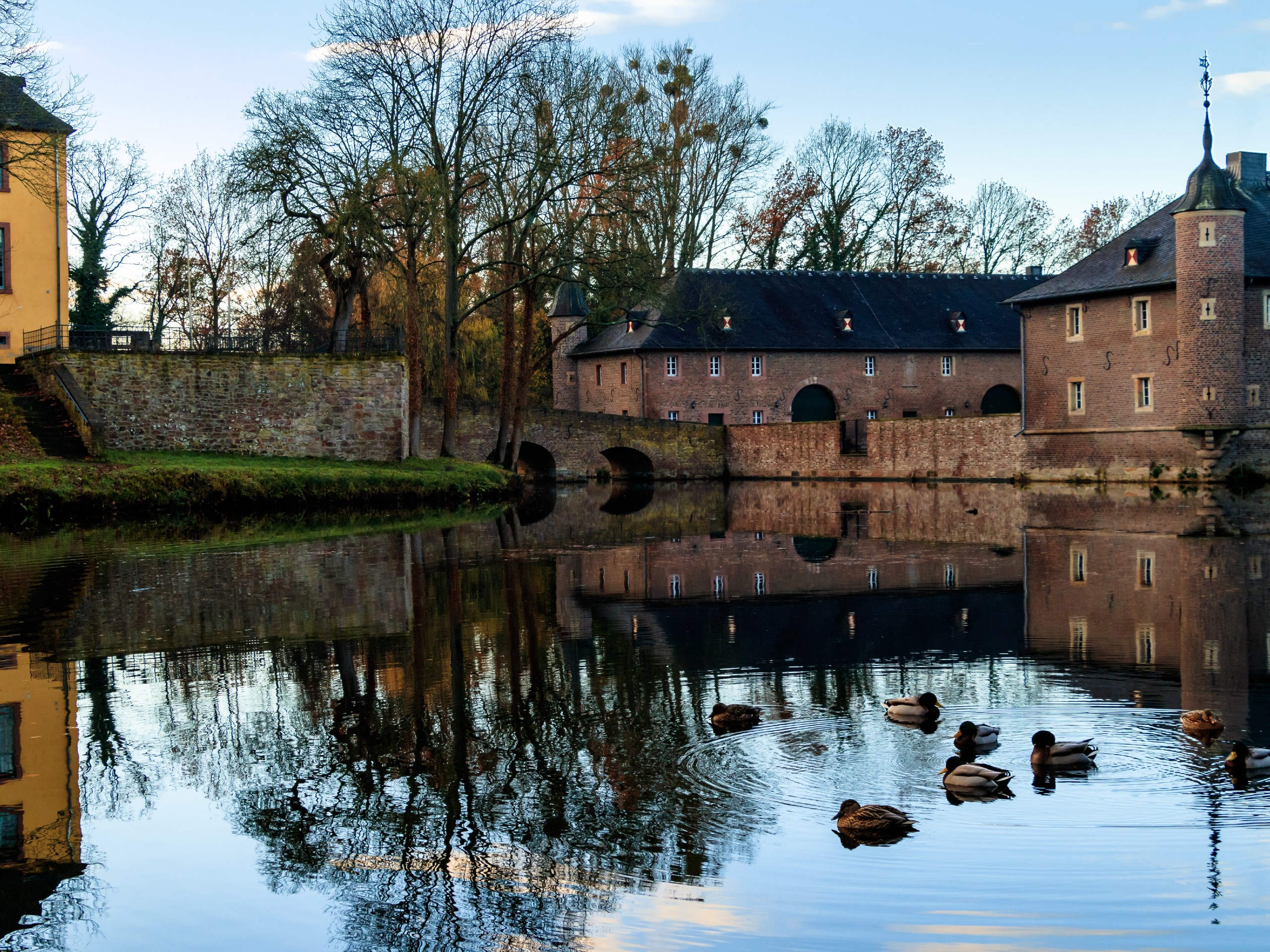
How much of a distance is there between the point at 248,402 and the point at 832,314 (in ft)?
82.5

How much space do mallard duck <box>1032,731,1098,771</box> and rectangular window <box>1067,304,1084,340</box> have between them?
106 feet

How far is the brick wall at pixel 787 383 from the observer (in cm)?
4778

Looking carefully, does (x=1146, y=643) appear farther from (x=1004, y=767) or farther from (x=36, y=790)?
(x=36, y=790)

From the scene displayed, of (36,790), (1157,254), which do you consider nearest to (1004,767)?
(36,790)

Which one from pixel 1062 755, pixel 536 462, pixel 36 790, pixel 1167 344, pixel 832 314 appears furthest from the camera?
pixel 832 314

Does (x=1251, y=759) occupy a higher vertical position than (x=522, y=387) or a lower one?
lower

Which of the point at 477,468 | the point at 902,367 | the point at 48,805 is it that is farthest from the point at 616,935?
the point at 902,367

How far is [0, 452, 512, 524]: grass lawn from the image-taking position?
22.8 meters

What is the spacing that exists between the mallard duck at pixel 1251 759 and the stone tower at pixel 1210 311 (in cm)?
2854

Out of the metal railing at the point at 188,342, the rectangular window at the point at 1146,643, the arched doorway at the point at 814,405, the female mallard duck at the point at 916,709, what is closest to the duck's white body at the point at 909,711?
the female mallard duck at the point at 916,709

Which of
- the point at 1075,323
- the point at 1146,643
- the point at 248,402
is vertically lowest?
the point at 1146,643

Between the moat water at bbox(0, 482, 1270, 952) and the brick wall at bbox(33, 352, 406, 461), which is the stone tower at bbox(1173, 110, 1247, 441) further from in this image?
the moat water at bbox(0, 482, 1270, 952)

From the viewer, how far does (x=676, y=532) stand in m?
21.4

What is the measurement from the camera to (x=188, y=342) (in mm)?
32438
